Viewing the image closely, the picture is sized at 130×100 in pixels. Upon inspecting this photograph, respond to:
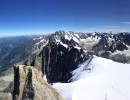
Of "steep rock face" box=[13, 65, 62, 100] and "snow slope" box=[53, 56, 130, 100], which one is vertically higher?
"steep rock face" box=[13, 65, 62, 100]

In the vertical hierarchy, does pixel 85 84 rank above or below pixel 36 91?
below

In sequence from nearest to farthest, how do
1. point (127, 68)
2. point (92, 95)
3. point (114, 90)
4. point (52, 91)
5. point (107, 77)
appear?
point (52, 91)
point (92, 95)
point (114, 90)
point (107, 77)
point (127, 68)

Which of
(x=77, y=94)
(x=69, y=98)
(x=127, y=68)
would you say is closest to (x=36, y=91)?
(x=69, y=98)

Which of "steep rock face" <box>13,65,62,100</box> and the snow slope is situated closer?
"steep rock face" <box>13,65,62,100</box>

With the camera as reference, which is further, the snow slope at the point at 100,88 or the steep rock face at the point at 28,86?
the snow slope at the point at 100,88

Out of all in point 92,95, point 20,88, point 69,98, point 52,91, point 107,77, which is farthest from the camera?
point 107,77

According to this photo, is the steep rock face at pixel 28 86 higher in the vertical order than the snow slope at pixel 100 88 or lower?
higher

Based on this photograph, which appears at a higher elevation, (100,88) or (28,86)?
(28,86)

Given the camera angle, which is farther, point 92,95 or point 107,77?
point 107,77

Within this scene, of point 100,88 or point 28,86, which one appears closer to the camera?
point 28,86

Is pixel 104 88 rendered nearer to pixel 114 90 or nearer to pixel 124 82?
pixel 114 90
